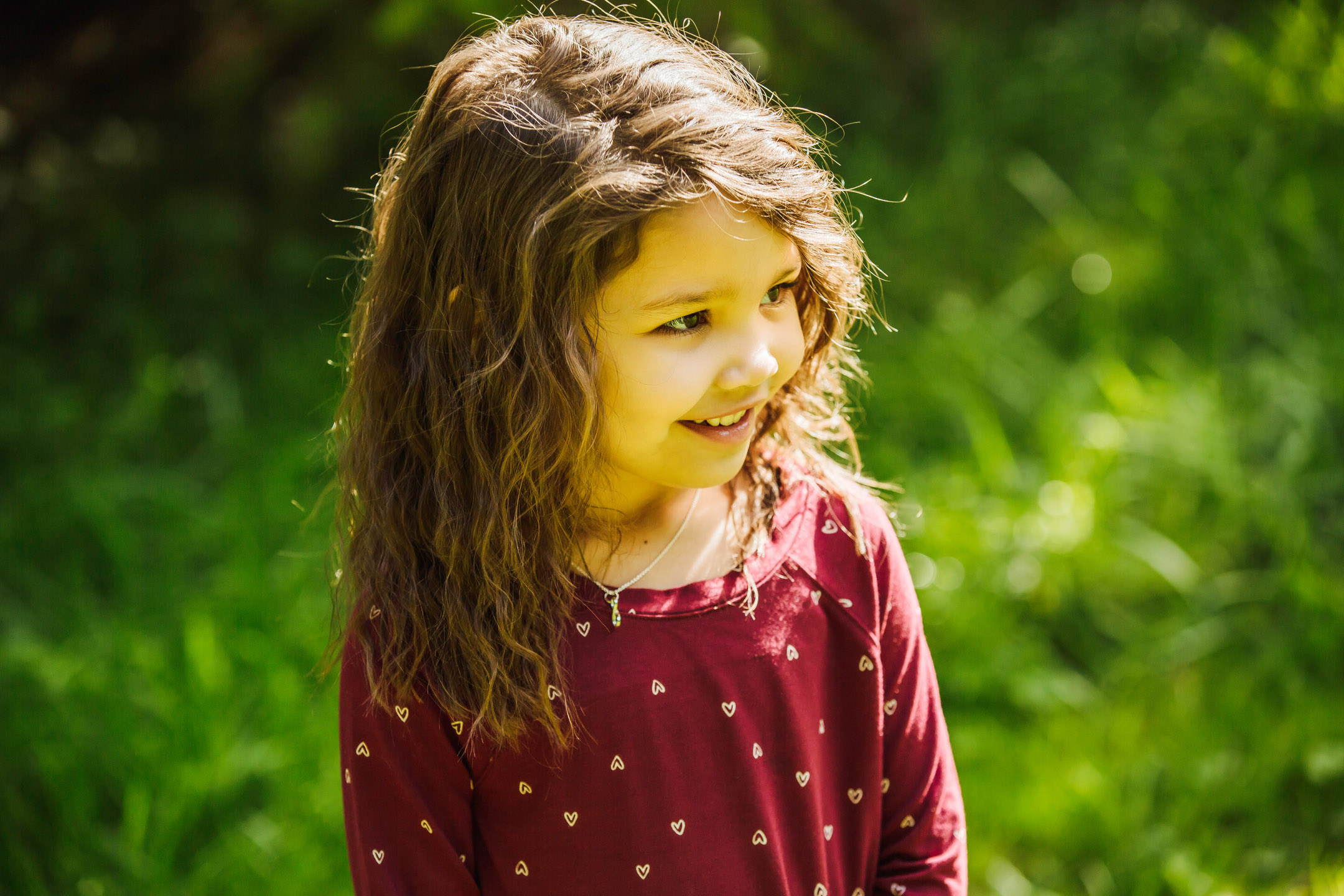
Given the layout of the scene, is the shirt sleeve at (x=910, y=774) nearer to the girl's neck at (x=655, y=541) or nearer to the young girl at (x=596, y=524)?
the young girl at (x=596, y=524)

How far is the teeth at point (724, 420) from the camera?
120 cm

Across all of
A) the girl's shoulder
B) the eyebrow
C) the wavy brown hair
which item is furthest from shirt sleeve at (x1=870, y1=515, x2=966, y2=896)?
the eyebrow

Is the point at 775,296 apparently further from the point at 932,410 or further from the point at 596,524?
the point at 932,410

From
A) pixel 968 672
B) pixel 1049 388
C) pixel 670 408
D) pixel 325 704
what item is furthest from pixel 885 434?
pixel 670 408

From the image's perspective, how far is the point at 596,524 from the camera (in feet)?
4.32

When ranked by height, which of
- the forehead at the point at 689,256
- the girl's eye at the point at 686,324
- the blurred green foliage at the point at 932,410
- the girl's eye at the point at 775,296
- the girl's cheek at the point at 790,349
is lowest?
the blurred green foliage at the point at 932,410

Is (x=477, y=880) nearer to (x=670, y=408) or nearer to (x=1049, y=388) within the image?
(x=670, y=408)

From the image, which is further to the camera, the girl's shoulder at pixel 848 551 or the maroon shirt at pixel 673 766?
the girl's shoulder at pixel 848 551

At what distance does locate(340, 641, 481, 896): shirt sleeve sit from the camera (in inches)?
46.6

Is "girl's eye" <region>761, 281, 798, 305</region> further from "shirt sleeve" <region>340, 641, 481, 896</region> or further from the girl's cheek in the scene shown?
"shirt sleeve" <region>340, 641, 481, 896</region>

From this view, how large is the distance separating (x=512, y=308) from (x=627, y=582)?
1.13ft

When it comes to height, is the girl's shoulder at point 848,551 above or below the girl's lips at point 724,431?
below

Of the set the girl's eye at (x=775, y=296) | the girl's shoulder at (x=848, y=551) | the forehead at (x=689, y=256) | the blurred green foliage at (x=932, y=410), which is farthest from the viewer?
the blurred green foliage at (x=932, y=410)

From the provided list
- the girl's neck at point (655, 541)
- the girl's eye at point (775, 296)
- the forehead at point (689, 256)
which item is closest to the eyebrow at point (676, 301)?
the forehead at point (689, 256)
